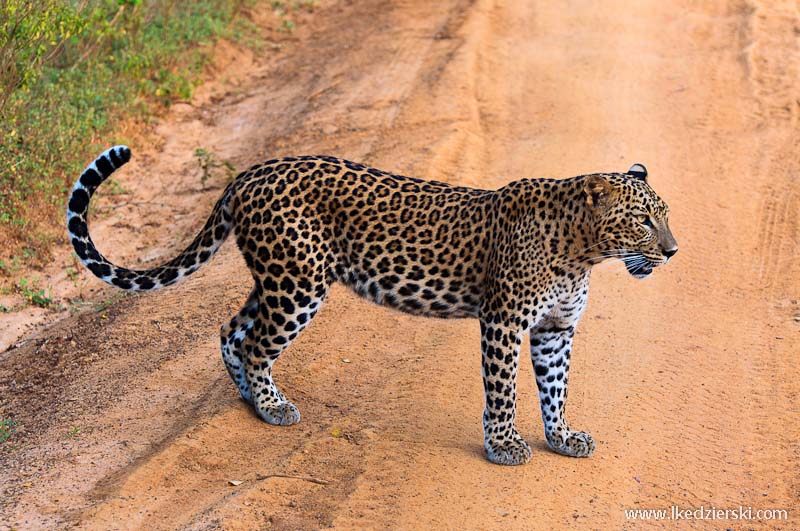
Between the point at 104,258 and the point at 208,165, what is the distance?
5.08 meters

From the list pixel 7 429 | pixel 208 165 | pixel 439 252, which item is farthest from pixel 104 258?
pixel 208 165

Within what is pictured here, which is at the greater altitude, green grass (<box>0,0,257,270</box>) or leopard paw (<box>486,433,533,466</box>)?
green grass (<box>0,0,257,270</box>)

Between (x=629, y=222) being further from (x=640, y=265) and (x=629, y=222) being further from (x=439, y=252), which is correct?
(x=439, y=252)

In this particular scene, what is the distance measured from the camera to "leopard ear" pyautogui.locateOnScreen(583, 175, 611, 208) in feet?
20.7

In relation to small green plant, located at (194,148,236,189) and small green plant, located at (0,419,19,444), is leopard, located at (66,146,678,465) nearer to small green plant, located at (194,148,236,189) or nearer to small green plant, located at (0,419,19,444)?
small green plant, located at (0,419,19,444)

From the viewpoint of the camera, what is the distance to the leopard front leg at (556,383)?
22.1 feet

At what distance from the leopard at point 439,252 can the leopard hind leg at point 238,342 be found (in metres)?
0.08

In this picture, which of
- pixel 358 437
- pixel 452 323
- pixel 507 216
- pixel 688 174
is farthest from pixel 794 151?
pixel 358 437

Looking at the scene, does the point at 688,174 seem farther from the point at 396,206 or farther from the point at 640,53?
the point at 396,206

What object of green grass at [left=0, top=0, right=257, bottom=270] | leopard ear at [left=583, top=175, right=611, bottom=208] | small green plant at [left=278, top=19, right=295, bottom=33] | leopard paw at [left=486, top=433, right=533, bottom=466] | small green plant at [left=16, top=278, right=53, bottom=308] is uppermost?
leopard ear at [left=583, top=175, right=611, bottom=208]

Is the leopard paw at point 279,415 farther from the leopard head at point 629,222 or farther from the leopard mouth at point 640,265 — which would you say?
the leopard mouth at point 640,265

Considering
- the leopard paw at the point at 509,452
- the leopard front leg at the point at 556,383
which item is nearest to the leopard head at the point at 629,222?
the leopard front leg at the point at 556,383

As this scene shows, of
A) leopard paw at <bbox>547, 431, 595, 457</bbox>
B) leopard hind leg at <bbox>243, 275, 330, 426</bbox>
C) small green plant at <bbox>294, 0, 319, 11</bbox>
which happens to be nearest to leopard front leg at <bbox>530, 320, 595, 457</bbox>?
leopard paw at <bbox>547, 431, 595, 457</bbox>

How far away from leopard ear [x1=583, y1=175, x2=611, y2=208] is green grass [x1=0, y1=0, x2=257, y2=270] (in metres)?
5.66
